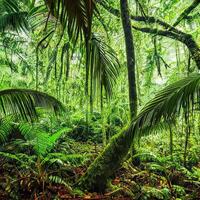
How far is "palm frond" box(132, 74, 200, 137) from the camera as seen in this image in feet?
8.35

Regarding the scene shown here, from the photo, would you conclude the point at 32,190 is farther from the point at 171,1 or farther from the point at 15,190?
the point at 171,1

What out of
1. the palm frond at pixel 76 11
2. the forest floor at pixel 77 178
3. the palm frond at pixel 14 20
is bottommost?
the forest floor at pixel 77 178

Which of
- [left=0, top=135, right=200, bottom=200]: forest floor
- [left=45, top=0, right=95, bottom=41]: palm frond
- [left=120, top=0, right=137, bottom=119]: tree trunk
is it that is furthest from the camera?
[left=120, top=0, right=137, bottom=119]: tree trunk

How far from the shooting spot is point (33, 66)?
351 inches

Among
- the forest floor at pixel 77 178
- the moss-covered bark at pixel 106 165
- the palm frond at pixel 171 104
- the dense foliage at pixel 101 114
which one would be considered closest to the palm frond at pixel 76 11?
the dense foliage at pixel 101 114

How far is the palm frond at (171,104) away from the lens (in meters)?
2.54

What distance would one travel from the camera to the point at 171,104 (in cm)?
257

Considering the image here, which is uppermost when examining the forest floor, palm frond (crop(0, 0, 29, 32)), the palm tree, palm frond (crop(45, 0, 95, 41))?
palm frond (crop(0, 0, 29, 32))

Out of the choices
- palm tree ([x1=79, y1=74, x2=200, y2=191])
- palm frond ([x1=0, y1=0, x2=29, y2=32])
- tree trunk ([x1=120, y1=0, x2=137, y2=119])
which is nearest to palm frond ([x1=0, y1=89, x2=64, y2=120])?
palm tree ([x1=79, y1=74, x2=200, y2=191])

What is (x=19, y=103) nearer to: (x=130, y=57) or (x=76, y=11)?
(x=76, y=11)

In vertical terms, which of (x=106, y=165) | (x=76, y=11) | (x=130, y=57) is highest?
(x=130, y=57)

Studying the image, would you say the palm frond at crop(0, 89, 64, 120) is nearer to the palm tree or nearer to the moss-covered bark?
the palm tree

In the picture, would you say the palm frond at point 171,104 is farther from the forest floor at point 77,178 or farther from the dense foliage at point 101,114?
the forest floor at point 77,178

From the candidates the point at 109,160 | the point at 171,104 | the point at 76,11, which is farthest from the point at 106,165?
the point at 76,11
